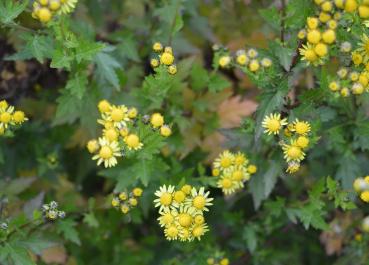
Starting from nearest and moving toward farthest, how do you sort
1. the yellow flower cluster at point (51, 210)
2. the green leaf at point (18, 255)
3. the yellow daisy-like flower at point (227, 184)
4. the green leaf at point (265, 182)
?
the yellow flower cluster at point (51, 210), the green leaf at point (18, 255), the yellow daisy-like flower at point (227, 184), the green leaf at point (265, 182)

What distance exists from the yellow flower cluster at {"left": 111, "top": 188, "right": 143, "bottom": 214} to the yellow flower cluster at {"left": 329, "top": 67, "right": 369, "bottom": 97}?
1426 mm

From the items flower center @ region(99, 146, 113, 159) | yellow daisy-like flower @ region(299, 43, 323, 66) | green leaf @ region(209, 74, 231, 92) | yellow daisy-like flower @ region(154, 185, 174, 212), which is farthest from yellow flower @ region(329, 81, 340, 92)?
flower center @ region(99, 146, 113, 159)

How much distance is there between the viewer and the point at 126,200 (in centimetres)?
375

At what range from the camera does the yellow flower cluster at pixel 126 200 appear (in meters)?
3.68

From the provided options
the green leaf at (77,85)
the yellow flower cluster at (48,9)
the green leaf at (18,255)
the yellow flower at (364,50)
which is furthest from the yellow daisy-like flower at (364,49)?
the green leaf at (18,255)

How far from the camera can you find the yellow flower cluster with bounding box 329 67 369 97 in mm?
3187

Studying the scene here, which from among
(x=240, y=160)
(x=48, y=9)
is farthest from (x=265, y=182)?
(x=48, y=9)

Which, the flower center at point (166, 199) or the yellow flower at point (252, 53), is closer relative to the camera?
the flower center at point (166, 199)

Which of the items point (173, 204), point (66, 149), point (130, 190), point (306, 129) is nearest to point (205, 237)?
point (130, 190)

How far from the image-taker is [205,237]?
14.4ft

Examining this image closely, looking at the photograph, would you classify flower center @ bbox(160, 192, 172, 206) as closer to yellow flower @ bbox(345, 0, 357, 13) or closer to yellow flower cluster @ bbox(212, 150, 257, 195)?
yellow flower cluster @ bbox(212, 150, 257, 195)

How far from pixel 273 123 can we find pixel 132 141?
0.85 metres

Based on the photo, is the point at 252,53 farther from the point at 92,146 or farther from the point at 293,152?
the point at 92,146

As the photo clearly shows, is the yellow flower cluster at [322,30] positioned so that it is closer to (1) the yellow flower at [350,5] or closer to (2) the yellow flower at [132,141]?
(1) the yellow flower at [350,5]
